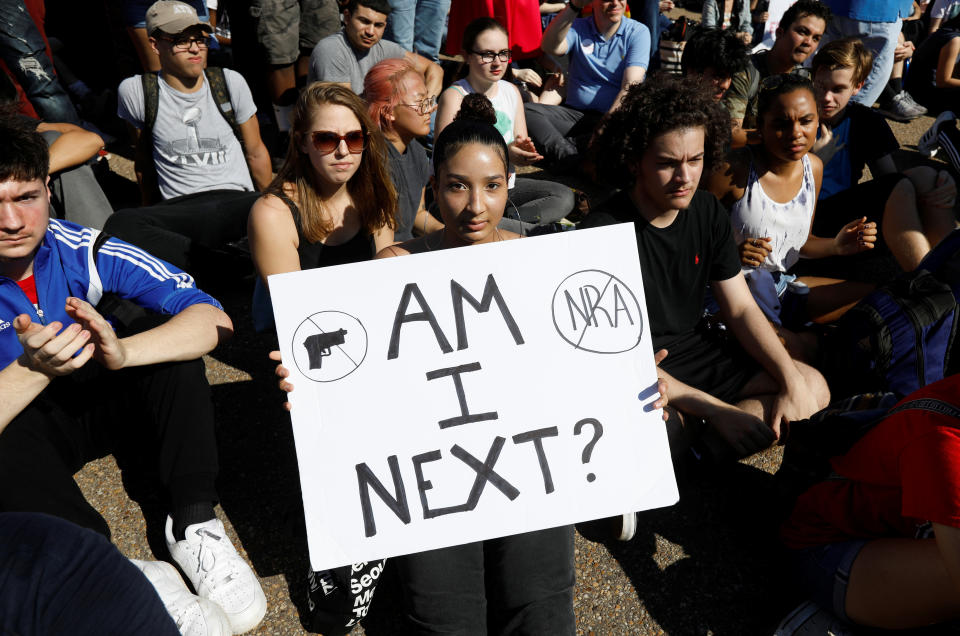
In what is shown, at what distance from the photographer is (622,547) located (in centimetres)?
232

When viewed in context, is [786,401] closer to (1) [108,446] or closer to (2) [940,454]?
(2) [940,454]

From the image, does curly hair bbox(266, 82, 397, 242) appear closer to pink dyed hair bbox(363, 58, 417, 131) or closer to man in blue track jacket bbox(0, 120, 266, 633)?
man in blue track jacket bbox(0, 120, 266, 633)

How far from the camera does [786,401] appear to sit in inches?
98.8

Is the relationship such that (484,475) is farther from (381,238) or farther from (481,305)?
(381,238)

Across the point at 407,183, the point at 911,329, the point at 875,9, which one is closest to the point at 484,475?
the point at 911,329

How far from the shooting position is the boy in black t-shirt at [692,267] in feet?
7.94

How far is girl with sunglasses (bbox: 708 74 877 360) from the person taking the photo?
308 centimetres

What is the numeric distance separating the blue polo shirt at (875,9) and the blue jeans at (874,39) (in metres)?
0.04

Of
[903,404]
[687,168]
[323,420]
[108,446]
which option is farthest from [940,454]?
[108,446]

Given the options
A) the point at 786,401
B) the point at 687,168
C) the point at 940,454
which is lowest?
the point at 786,401

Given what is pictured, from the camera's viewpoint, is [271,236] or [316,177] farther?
[316,177]

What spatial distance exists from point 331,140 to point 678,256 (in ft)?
4.59

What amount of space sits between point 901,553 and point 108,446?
8.14 ft

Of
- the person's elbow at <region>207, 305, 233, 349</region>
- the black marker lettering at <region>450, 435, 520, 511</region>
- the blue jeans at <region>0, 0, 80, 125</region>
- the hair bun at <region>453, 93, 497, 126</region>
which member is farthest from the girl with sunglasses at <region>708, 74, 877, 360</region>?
the blue jeans at <region>0, 0, 80, 125</region>
